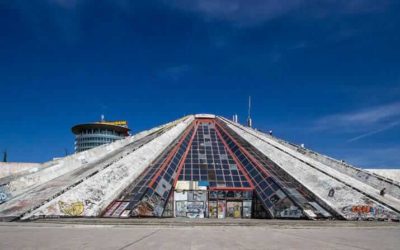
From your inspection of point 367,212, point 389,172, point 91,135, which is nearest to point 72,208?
point 367,212

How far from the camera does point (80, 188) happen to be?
2538 centimetres

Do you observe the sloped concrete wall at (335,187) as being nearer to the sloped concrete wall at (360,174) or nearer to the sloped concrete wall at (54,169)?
the sloped concrete wall at (360,174)

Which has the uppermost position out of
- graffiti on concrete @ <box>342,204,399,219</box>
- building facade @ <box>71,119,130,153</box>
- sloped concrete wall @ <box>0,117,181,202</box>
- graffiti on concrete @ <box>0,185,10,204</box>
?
building facade @ <box>71,119,130,153</box>

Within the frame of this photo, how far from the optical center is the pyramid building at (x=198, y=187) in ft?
78.0

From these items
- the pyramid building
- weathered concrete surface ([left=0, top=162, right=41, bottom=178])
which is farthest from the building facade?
the pyramid building

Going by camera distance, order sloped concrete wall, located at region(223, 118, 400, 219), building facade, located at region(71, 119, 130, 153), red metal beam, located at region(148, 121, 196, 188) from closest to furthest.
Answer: sloped concrete wall, located at region(223, 118, 400, 219)
red metal beam, located at region(148, 121, 196, 188)
building facade, located at region(71, 119, 130, 153)

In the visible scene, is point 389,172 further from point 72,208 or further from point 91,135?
point 91,135

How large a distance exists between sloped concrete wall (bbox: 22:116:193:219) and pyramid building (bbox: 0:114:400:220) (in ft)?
0.22

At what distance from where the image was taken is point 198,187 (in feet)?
93.0

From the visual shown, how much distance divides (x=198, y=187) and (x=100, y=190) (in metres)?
8.24

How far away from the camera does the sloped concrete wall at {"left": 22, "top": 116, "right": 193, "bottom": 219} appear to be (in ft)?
75.3

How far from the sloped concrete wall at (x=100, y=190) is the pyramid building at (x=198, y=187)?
0.22 feet

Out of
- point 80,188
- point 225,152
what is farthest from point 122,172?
point 225,152

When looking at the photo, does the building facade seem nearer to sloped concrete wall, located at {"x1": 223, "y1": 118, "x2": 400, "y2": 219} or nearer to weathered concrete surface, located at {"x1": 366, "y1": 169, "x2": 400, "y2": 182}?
sloped concrete wall, located at {"x1": 223, "y1": 118, "x2": 400, "y2": 219}
